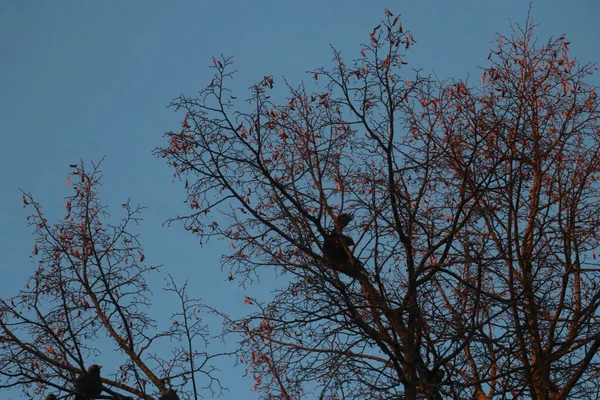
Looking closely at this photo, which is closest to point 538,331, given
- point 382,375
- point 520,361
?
point 520,361

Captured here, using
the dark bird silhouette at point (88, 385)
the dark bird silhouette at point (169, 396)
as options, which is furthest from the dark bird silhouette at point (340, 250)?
the dark bird silhouette at point (88, 385)

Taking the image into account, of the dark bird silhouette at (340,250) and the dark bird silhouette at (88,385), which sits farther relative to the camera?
the dark bird silhouette at (340,250)

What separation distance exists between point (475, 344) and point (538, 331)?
0.68 meters

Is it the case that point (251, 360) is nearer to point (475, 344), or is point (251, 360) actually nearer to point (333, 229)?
point (333, 229)

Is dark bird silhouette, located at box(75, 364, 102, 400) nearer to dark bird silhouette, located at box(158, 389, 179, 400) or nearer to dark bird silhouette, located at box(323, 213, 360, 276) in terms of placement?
dark bird silhouette, located at box(158, 389, 179, 400)

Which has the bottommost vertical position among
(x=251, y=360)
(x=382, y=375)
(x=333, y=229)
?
(x=382, y=375)

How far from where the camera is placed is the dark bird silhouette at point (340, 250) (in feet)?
25.8

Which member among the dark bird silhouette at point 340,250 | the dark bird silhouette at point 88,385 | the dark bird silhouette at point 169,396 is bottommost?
the dark bird silhouette at point 169,396

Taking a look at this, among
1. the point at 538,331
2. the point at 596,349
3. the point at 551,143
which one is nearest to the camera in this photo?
the point at 596,349

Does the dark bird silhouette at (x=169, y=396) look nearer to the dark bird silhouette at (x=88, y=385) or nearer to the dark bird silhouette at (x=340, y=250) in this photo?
the dark bird silhouette at (x=88, y=385)

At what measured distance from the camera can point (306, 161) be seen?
862cm

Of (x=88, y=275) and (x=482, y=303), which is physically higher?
(x=88, y=275)

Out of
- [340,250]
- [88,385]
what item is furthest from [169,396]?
[340,250]

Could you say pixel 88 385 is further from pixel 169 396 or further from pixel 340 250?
pixel 340 250
